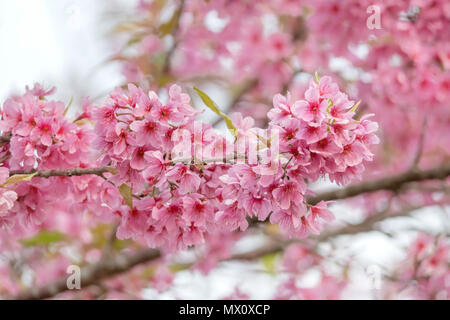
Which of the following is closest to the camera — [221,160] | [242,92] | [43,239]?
[221,160]

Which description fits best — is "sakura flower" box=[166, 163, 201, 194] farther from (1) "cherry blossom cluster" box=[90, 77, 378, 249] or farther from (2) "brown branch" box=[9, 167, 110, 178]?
(2) "brown branch" box=[9, 167, 110, 178]

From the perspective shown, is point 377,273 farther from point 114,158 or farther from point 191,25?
point 191,25

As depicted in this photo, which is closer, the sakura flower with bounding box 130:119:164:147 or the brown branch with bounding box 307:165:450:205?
the sakura flower with bounding box 130:119:164:147

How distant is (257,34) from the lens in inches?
126

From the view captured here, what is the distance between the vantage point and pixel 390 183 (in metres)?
2.25

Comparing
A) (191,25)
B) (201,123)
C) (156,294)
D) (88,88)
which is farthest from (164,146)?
(88,88)

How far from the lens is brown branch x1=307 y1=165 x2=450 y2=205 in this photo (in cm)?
216

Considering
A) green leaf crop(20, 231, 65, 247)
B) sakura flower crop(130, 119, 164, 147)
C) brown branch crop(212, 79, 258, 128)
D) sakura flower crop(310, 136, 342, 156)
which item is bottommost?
sakura flower crop(310, 136, 342, 156)

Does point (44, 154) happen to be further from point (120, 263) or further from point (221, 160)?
point (120, 263)

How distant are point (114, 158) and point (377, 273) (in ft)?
4.57

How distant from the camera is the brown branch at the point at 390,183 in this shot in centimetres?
216

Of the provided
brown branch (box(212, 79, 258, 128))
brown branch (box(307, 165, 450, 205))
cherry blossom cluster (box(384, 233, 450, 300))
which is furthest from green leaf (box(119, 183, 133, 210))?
brown branch (box(212, 79, 258, 128))

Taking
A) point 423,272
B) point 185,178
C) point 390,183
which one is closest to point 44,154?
point 185,178

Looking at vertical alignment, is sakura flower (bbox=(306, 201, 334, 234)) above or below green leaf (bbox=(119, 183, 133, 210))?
below
